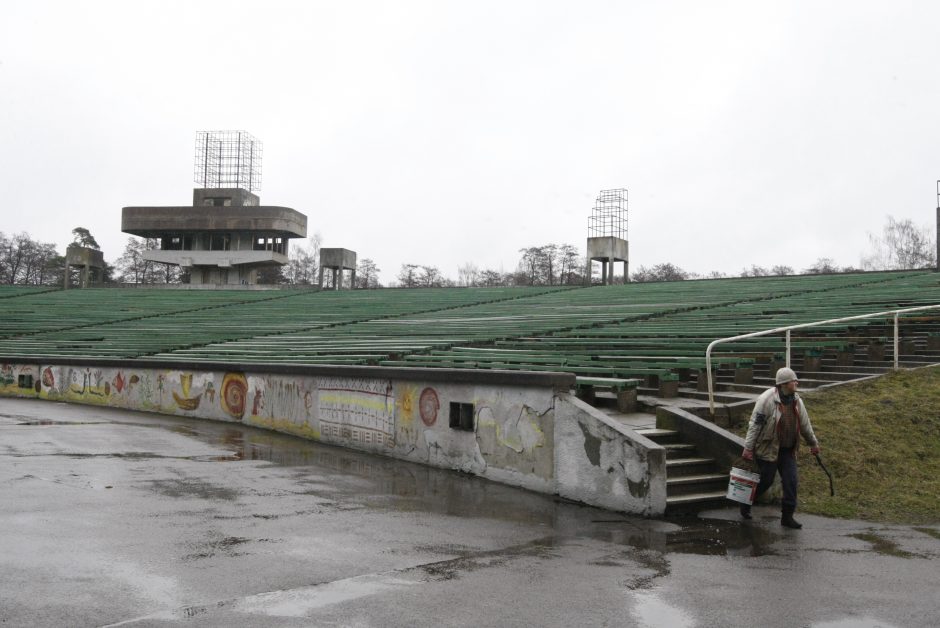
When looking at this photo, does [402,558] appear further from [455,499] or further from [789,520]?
[789,520]

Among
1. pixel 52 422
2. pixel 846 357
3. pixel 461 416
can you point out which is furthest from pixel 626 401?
pixel 52 422

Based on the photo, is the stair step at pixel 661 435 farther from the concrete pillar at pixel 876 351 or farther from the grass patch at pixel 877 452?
the concrete pillar at pixel 876 351

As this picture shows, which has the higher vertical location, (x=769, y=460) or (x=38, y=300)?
(x=38, y=300)

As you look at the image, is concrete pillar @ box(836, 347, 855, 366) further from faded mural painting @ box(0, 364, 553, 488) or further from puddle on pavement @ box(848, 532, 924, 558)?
puddle on pavement @ box(848, 532, 924, 558)

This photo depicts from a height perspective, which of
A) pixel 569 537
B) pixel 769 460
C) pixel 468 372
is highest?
pixel 468 372

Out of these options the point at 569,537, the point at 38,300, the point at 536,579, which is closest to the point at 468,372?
the point at 569,537

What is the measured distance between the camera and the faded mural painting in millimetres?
10133

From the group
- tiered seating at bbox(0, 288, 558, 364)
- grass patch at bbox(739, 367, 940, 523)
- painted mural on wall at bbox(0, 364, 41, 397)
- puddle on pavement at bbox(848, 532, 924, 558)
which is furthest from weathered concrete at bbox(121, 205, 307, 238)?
puddle on pavement at bbox(848, 532, 924, 558)

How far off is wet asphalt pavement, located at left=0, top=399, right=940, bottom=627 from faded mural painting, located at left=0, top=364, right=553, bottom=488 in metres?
0.59

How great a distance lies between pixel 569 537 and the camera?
24.5ft

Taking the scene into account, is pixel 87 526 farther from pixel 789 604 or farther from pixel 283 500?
pixel 789 604

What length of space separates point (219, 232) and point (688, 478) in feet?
166

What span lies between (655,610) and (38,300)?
39520 mm

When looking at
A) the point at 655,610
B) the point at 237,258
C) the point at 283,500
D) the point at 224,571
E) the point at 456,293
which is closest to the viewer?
the point at 655,610
